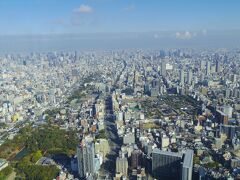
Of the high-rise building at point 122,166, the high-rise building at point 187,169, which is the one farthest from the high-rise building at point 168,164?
the high-rise building at point 122,166

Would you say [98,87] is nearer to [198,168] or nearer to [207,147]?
[207,147]

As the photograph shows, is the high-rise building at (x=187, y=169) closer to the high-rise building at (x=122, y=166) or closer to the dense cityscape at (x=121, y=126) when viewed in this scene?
the dense cityscape at (x=121, y=126)

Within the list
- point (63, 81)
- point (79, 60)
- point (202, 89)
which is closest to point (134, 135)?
point (202, 89)

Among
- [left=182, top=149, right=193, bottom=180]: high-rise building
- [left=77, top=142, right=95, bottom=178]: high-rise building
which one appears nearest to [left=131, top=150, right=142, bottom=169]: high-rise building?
[left=77, top=142, right=95, bottom=178]: high-rise building

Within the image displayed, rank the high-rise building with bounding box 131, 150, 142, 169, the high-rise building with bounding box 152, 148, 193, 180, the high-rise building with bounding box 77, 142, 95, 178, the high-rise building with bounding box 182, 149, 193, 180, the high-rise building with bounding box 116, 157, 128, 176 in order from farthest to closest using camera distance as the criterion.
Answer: the high-rise building with bounding box 131, 150, 142, 169
the high-rise building with bounding box 116, 157, 128, 176
the high-rise building with bounding box 77, 142, 95, 178
the high-rise building with bounding box 152, 148, 193, 180
the high-rise building with bounding box 182, 149, 193, 180

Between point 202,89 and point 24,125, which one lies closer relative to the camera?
point 24,125

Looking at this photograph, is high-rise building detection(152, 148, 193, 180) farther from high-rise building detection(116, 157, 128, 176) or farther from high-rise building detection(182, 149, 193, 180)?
high-rise building detection(116, 157, 128, 176)
